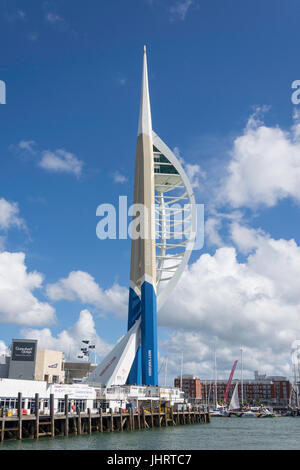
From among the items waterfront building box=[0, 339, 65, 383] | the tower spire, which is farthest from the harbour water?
the tower spire

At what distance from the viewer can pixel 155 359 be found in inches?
2124

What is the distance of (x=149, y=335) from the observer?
54.6m

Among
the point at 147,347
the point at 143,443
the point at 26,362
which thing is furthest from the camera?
the point at 147,347

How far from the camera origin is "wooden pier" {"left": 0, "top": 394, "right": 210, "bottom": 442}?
31.0 metres

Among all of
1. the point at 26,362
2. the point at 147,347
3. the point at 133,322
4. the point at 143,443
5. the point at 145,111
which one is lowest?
the point at 143,443

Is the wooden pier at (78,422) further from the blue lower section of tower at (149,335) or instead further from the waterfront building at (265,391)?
the waterfront building at (265,391)

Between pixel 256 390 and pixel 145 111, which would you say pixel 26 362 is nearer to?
pixel 145 111

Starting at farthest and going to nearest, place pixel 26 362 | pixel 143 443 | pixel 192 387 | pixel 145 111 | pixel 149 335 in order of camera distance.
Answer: pixel 192 387 < pixel 145 111 < pixel 149 335 < pixel 26 362 < pixel 143 443

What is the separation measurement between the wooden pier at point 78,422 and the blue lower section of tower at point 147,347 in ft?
17.5

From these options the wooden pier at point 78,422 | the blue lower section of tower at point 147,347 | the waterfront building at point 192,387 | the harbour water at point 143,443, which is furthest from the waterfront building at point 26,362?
the waterfront building at point 192,387

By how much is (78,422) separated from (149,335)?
20.5m

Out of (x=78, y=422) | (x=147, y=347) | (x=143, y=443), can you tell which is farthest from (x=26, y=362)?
(x=143, y=443)

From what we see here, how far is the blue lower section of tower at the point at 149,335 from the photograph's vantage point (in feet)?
175
